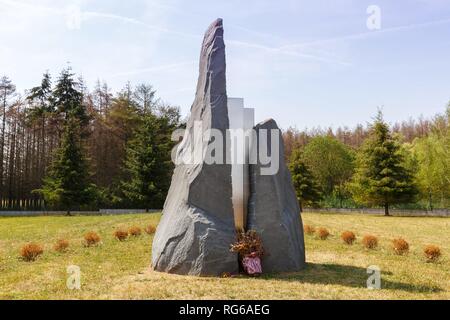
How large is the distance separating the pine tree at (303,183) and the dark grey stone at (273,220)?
2817 cm

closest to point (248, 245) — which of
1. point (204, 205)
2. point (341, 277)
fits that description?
point (204, 205)

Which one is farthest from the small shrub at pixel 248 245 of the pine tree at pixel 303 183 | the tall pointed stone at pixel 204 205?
the pine tree at pixel 303 183

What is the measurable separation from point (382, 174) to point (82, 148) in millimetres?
26393

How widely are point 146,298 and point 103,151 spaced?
39.6m

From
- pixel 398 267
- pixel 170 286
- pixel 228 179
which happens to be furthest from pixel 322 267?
Answer: pixel 170 286

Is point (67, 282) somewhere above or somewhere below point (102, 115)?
below

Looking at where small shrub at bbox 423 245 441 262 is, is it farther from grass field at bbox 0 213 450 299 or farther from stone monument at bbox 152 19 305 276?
stone monument at bbox 152 19 305 276

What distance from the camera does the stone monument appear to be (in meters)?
9.15

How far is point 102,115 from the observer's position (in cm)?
4769

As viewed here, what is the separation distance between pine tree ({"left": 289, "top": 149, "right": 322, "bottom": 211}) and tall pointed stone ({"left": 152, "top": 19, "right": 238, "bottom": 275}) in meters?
29.0

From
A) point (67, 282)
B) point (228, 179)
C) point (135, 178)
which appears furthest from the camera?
point (135, 178)

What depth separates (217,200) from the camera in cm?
945

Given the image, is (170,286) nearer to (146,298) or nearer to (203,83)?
(146,298)

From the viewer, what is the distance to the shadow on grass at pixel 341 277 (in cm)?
869
